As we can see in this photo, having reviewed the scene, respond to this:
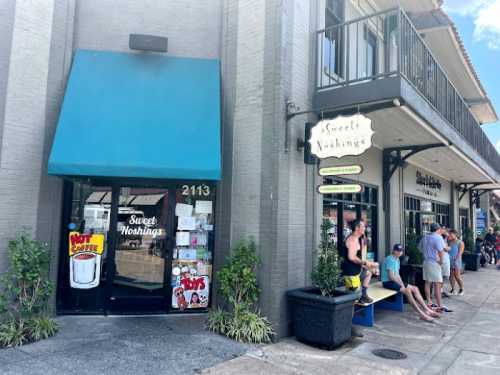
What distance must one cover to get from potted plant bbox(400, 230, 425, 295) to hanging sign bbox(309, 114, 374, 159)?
508 centimetres

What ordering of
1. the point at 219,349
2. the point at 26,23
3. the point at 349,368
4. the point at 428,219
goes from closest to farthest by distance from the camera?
the point at 349,368, the point at 219,349, the point at 26,23, the point at 428,219

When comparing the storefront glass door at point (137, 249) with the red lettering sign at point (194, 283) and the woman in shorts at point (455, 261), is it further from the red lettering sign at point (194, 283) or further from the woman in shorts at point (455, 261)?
the woman in shorts at point (455, 261)

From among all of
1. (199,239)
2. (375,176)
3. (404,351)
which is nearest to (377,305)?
(404,351)

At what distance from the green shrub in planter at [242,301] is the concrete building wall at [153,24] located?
148 inches

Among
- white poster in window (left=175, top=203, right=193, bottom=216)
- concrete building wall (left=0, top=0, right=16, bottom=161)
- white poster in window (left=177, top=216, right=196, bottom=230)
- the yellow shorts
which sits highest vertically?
concrete building wall (left=0, top=0, right=16, bottom=161)

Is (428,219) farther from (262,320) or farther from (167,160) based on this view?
(167,160)

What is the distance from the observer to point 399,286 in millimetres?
7672

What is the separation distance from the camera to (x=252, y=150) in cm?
634

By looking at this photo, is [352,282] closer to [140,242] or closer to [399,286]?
[399,286]

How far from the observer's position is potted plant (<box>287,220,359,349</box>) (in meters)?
5.41

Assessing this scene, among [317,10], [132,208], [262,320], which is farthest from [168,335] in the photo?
[317,10]

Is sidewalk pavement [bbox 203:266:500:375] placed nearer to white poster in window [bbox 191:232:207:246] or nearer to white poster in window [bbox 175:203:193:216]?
white poster in window [bbox 191:232:207:246]

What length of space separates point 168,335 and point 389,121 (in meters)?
5.43

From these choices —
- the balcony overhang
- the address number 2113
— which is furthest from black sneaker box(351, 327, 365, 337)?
the balcony overhang
